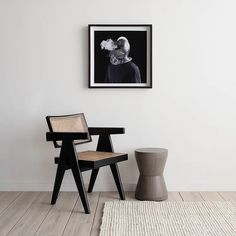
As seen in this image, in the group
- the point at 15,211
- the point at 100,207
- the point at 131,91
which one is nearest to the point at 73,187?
the point at 100,207

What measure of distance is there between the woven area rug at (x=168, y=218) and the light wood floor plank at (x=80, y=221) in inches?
4.3

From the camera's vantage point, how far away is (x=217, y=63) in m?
3.77

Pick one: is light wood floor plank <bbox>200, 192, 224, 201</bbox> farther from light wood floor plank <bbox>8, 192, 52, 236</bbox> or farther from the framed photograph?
light wood floor plank <bbox>8, 192, 52, 236</bbox>

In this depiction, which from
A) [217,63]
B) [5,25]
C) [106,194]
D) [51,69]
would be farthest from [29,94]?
[217,63]

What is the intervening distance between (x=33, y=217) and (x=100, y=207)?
580 millimetres

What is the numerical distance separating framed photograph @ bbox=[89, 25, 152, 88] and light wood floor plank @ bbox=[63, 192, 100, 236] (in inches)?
47.0

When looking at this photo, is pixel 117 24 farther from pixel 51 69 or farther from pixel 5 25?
pixel 5 25

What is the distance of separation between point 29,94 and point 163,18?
1.52 meters

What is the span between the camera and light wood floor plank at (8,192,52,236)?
273 centimetres

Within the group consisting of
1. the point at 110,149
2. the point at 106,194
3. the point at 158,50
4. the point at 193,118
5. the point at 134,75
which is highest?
the point at 158,50

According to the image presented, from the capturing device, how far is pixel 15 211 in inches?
125

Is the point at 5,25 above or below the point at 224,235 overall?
above

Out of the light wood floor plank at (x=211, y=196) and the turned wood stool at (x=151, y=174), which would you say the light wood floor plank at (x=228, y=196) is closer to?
the light wood floor plank at (x=211, y=196)

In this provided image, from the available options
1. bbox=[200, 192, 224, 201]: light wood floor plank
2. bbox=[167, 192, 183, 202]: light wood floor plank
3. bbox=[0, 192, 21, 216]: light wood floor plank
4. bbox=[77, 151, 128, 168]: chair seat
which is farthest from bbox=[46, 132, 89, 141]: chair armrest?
bbox=[200, 192, 224, 201]: light wood floor plank
